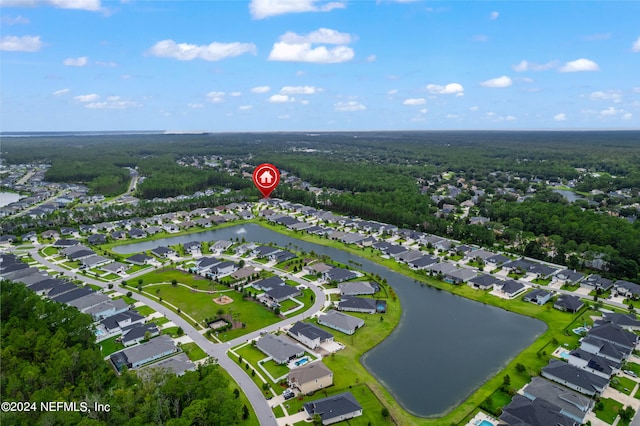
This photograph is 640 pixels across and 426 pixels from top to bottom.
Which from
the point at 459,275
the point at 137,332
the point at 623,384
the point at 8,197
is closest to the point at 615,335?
the point at 623,384

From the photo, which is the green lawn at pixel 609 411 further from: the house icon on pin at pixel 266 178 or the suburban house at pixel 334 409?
the house icon on pin at pixel 266 178

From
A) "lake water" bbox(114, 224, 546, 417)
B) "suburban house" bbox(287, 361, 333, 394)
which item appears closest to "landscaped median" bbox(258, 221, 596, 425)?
"lake water" bbox(114, 224, 546, 417)

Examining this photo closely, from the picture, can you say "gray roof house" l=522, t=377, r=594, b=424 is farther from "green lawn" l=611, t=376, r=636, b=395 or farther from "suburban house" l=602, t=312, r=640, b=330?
"suburban house" l=602, t=312, r=640, b=330

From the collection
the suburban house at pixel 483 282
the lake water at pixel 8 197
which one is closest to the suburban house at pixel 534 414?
the suburban house at pixel 483 282

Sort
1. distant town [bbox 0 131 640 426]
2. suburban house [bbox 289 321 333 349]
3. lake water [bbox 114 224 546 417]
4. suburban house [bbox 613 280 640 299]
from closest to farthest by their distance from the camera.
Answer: distant town [bbox 0 131 640 426] < lake water [bbox 114 224 546 417] < suburban house [bbox 289 321 333 349] < suburban house [bbox 613 280 640 299]

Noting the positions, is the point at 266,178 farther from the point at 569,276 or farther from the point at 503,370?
the point at 569,276

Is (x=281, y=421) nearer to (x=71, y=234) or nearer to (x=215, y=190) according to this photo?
(x=71, y=234)
